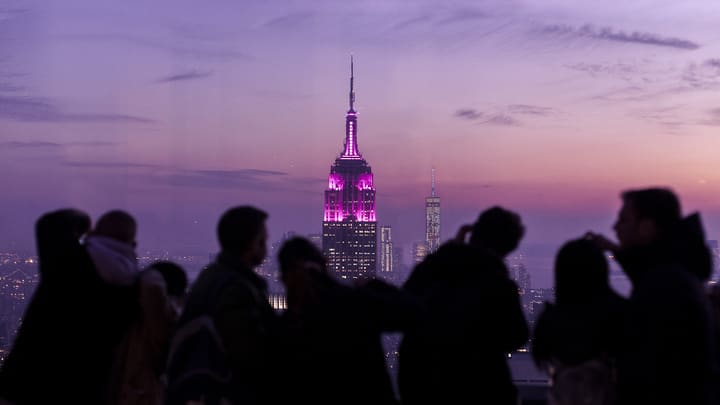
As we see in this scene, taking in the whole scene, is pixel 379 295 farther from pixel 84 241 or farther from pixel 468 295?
pixel 84 241

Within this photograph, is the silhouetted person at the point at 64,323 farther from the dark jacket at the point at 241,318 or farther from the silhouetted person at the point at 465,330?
the silhouetted person at the point at 465,330

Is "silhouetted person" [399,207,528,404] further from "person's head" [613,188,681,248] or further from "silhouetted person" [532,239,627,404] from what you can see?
"person's head" [613,188,681,248]

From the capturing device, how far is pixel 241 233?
4.55 metres

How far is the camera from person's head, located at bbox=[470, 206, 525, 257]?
16.3 ft

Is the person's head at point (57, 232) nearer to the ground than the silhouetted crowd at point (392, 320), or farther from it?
farther from it

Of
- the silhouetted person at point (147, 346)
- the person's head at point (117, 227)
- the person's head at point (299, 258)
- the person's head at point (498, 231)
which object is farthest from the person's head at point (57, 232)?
the person's head at point (498, 231)

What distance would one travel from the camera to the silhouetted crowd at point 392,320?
13.3 ft

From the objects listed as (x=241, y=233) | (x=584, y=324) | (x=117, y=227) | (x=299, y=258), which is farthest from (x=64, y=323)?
(x=584, y=324)

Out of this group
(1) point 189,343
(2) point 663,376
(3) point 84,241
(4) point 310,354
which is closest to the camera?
(2) point 663,376

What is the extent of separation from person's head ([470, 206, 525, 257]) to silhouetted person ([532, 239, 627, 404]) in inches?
19.9

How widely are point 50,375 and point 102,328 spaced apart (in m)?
0.42

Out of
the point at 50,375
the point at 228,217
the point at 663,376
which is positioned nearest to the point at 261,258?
the point at 228,217

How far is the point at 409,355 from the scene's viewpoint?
4852 mm

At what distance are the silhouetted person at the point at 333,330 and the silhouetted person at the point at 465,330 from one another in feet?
1.48
